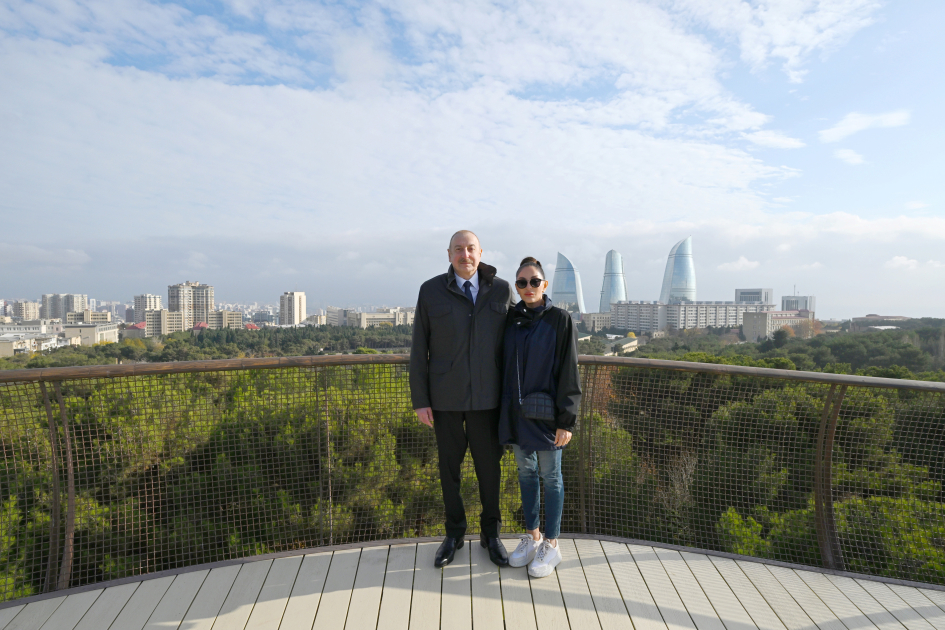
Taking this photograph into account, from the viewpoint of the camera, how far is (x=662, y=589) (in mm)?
2182

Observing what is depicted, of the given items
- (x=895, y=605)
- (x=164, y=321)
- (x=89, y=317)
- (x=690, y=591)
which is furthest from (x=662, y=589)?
(x=89, y=317)

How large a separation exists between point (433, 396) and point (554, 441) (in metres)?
0.61

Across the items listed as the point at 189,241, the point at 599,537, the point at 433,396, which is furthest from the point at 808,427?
the point at 189,241

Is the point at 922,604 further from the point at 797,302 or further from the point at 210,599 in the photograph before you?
the point at 797,302

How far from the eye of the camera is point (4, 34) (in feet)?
81.1

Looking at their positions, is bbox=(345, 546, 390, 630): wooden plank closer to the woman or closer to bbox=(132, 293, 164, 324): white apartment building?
the woman

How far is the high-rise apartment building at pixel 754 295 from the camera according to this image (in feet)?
347

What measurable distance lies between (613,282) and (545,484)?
133m

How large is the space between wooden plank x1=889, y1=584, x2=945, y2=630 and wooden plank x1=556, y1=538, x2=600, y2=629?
4.53 feet

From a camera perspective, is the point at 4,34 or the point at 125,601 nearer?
the point at 125,601

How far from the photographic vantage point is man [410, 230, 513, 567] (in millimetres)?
2271

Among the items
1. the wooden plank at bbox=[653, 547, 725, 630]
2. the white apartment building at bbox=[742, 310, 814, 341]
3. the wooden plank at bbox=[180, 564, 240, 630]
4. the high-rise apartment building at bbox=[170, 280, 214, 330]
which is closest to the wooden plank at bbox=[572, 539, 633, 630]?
the wooden plank at bbox=[653, 547, 725, 630]

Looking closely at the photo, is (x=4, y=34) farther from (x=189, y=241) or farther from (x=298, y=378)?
(x=189, y=241)

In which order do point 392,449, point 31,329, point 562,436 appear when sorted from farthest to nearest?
1. point 31,329
2. point 392,449
3. point 562,436
